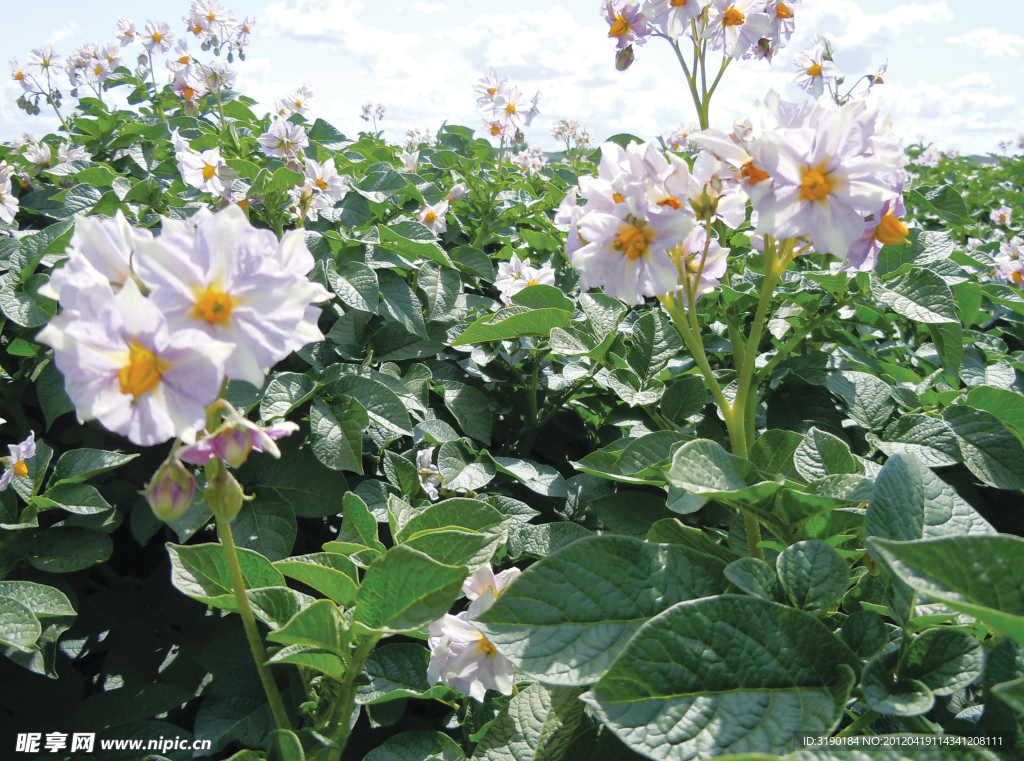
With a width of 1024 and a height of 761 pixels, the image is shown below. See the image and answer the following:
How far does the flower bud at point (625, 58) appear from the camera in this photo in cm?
178

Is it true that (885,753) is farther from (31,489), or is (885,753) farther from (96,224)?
(31,489)

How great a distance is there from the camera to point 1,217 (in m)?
2.32

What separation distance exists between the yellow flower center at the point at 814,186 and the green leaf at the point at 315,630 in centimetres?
85

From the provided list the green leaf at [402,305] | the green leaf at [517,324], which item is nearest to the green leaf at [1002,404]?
the green leaf at [517,324]

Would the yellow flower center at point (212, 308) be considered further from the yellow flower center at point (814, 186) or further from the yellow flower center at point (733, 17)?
the yellow flower center at point (733, 17)

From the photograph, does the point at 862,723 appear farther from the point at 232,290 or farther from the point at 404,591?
the point at 232,290

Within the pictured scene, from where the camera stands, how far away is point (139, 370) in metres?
0.71

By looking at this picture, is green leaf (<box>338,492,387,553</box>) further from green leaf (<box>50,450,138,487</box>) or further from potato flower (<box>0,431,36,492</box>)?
potato flower (<box>0,431,36,492</box>)

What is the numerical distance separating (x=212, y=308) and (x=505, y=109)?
10.3 ft

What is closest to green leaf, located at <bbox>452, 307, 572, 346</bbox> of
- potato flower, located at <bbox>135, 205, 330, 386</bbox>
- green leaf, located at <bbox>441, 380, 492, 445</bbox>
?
green leaf, located at <bbox>441, 380, 492, 445</bbox>

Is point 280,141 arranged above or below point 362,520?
above

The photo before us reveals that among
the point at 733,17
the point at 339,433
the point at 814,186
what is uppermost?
the point at 733,17

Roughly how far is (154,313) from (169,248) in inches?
3.3

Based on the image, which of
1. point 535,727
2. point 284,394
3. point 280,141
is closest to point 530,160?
point 280,141
